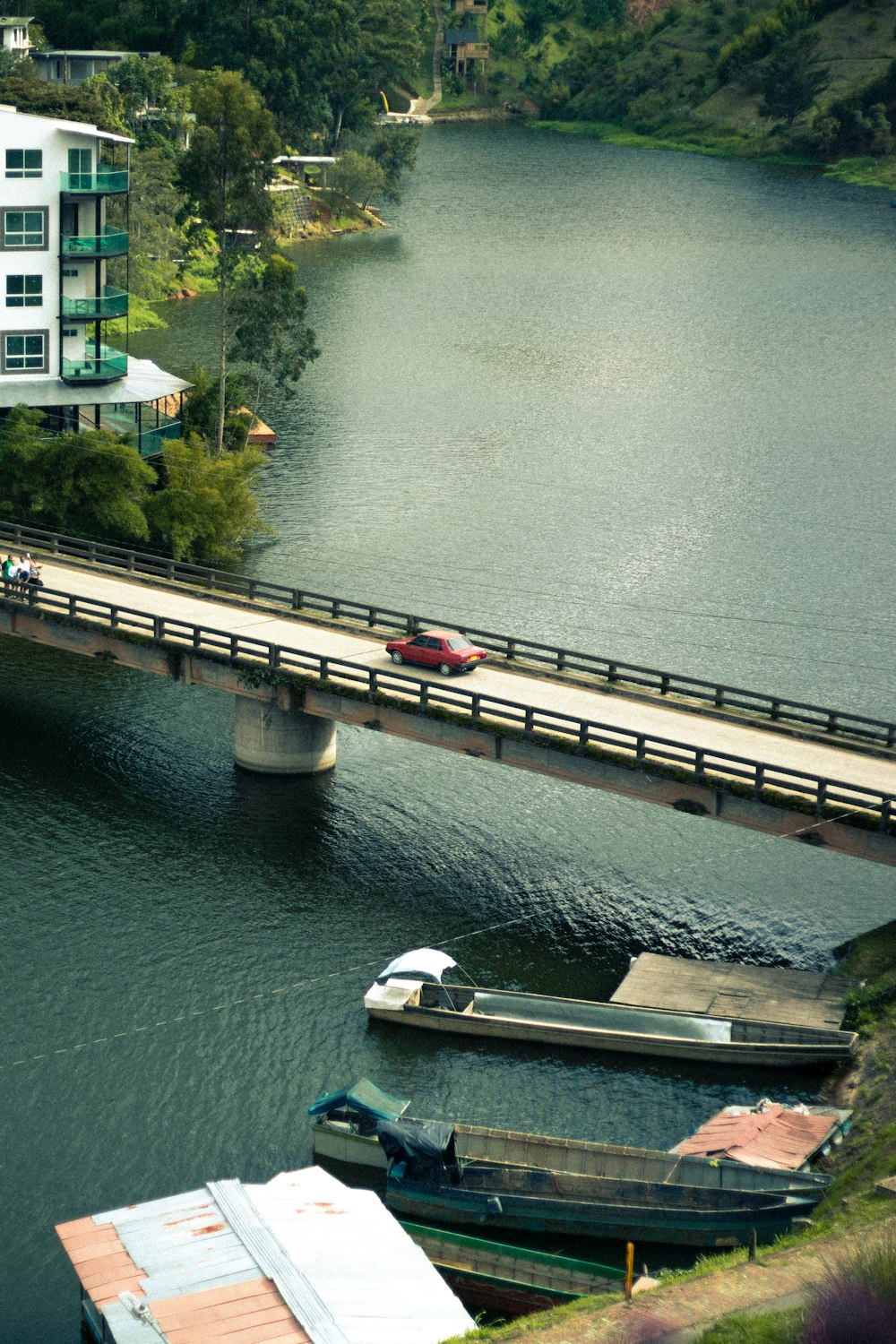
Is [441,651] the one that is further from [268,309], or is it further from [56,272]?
[268,309]

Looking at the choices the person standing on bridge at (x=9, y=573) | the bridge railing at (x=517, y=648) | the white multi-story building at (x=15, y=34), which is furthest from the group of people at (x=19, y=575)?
the white multi-story building at (x=15, y=34)

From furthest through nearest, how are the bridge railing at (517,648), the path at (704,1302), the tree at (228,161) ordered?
the tree at (228,161), the bridge railing at (517,648), the path at (704,1302)

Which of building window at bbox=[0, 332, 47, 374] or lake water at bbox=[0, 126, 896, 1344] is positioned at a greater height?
building window at bbox=[0, 332, 47, 374]

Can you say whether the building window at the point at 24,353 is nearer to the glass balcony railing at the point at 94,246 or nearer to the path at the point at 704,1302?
the glass balcony railing at the point at 94,246

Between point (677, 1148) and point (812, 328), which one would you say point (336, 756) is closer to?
point (677, 1148)

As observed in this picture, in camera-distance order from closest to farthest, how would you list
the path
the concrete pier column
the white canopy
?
the path, the white canopy, the concrete pier column

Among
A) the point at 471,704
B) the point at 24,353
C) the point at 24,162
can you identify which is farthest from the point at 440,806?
the point at 24,162

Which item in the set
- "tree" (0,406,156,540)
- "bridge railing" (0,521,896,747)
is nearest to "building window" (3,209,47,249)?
"tree" (0,406,156,540)

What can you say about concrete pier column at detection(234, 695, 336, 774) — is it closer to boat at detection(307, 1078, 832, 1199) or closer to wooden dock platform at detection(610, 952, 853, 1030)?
wooden dock platform at detection(610, 952, 853, 1030)
